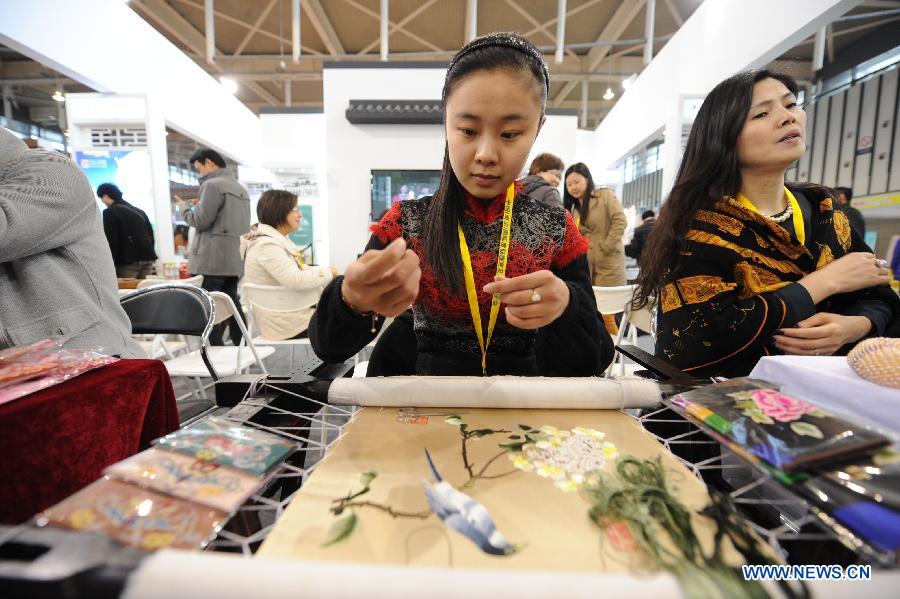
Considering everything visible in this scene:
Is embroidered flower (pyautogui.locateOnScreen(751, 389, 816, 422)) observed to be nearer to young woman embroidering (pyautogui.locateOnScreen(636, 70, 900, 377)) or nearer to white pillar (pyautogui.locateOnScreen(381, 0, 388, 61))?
young woman embroidering (pyautogui.locateOnScreen(636, 70, 900, 377))

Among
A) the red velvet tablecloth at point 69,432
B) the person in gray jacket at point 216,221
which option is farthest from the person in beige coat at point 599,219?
the red velvet tablecloth at point 69,432

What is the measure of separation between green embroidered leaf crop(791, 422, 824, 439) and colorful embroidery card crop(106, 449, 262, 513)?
0.53m

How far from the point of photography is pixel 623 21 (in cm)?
650

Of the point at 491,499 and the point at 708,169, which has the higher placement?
the point at 708,169

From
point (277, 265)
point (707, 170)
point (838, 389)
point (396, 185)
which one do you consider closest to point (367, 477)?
point (838, 389)

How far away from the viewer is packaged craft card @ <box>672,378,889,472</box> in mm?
366

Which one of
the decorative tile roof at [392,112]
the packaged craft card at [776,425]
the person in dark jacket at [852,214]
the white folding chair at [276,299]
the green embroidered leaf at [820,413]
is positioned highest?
the decorative tile roof at [392,112]

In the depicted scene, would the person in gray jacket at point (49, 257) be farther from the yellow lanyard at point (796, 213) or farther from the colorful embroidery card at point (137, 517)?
the yellow lanyard at point (796, 213)

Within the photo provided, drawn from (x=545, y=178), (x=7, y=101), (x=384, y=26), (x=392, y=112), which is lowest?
(x=545, y=178)

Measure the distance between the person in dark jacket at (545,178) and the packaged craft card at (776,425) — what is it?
1.96 m

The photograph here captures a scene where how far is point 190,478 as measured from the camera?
0.37 m

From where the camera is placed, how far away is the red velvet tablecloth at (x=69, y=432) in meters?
0.49

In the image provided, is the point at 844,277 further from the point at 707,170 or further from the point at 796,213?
the point at 707,170

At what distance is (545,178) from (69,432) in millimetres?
2590
